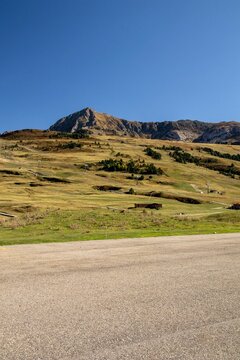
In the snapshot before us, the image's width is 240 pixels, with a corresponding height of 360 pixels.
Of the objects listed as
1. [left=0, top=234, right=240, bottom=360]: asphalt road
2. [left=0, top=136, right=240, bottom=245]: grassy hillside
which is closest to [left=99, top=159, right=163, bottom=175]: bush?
[left=0, top=136, right=240, bottom=245]: grassy hillside

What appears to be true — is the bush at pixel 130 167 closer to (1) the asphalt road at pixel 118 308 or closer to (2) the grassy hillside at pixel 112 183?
(2) the grassy hillside at pixel 112 183

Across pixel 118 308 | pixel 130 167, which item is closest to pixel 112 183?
pixel 130 167

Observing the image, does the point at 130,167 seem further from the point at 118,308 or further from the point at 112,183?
the point at 118,308

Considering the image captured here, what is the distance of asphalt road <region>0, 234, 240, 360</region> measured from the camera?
7086 mm

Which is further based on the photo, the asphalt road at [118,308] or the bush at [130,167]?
the bush at [130,167]

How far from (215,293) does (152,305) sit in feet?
6.89

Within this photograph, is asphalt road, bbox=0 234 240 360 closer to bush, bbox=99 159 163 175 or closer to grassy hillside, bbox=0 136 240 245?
grassy hillside, bbox=0 136 240 245

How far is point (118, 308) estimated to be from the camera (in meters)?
9.30

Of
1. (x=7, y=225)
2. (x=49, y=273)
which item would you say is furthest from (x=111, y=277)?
(x=7, y=225)

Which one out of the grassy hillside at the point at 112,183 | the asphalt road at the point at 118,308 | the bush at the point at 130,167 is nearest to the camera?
the asphalt road at the point at 118,308

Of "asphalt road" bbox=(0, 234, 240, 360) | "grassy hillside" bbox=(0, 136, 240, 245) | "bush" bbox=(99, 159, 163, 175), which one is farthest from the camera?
"bush" bbox=(99, 159, 163, 175)

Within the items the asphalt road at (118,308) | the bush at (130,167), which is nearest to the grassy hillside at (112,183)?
the bush at (130,167)

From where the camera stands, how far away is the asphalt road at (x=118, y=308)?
709 cm

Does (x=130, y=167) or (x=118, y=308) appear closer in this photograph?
(x=118, y=308)
